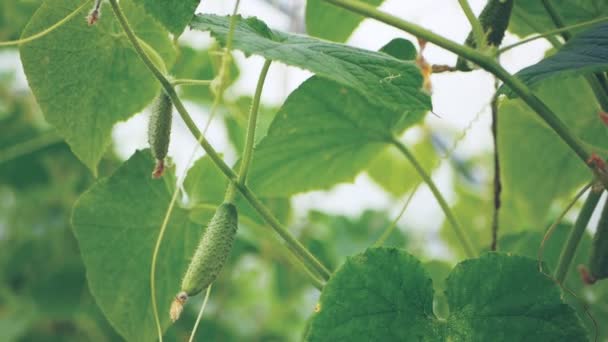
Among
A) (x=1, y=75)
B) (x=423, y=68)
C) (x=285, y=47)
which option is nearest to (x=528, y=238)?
(x=423, y=68)

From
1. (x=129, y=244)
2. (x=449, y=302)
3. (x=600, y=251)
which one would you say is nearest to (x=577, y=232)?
(x=600, y=251)

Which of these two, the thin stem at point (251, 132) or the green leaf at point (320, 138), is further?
the green leaf at point (320, 138)

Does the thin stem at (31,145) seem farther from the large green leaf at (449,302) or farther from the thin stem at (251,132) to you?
the large green leaf at (449,302)

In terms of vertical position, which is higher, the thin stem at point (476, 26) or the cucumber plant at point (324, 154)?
the thin stem at point (476, 26)

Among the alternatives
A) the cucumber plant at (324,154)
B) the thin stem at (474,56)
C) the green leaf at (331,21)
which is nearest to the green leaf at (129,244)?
the cucumber plant at (324,154)

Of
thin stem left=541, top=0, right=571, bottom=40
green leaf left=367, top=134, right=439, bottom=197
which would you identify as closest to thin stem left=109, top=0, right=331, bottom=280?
thin stem left=541, top=0, right=571, bottom=40

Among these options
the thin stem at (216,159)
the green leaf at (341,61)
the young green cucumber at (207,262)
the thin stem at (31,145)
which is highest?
the green leaf at (341,61)

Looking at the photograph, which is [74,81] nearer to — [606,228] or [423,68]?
[423,68]
